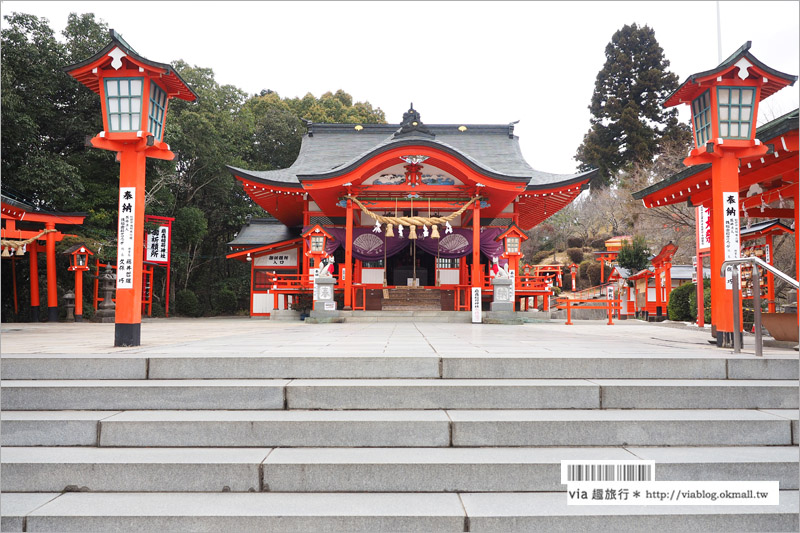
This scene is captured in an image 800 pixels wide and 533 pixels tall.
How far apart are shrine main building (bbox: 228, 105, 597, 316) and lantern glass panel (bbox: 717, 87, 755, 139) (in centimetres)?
729

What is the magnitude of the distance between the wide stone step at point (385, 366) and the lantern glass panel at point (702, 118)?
3075mm

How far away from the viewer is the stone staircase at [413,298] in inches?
581

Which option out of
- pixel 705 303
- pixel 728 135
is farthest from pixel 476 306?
pixel 728 135

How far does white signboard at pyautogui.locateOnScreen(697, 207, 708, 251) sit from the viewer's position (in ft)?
34.7

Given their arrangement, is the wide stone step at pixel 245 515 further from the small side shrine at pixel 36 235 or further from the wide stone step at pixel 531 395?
the small side shrine at pixel 36 235

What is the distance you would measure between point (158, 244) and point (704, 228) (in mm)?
18680

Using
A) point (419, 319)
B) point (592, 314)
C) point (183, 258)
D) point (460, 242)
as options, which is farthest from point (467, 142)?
point (183, 258)

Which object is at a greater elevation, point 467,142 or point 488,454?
point 467,142

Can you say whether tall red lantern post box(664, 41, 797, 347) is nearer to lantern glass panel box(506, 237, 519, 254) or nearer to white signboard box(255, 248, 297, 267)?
lantern glass panel box(506, 237, 519, 254)

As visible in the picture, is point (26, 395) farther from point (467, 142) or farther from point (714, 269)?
point (467, 142)

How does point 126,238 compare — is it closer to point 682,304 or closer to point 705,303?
point 705,303

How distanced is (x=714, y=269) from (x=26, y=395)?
287 inches

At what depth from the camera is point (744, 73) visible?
5688 millimetres

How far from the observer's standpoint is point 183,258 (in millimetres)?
23984
